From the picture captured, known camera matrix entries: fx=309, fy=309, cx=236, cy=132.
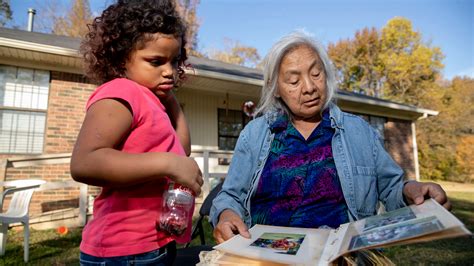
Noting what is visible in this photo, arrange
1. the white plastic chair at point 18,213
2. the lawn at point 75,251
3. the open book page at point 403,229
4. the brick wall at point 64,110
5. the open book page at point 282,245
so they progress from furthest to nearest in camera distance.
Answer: the brick wall at point 64,110 → the white plastic chair at point 18,213 → the lawn at point 75,251 → the open book page at point 282,245 → the open book page at point 403,229

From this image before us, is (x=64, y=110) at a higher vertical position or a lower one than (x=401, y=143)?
higher

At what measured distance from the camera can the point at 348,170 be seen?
1.46 metres

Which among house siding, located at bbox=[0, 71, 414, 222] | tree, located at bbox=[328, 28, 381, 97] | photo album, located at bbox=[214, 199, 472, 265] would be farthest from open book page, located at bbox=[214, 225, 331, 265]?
tree, located at bbox=[328, 28, 381, 97]

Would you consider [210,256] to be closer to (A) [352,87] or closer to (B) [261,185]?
(B) [261,185]

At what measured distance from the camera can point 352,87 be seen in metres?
31.5

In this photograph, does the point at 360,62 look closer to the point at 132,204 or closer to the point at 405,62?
the point at 405,62

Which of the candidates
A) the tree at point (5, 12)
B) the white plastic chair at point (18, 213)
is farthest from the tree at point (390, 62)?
the white plastic chair at point (18, 213)

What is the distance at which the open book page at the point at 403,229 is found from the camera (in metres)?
0.64

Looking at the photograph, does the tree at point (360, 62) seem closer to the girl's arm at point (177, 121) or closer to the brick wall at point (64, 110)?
the brick wall at point (64, 110)

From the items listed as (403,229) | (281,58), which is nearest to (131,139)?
(403,229)

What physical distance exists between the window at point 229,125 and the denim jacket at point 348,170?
8181 mm

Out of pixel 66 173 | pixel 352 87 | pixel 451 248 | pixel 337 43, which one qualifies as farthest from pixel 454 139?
pixel 66 173

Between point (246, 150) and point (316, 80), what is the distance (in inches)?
20.6

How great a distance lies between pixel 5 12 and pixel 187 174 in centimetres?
2465
